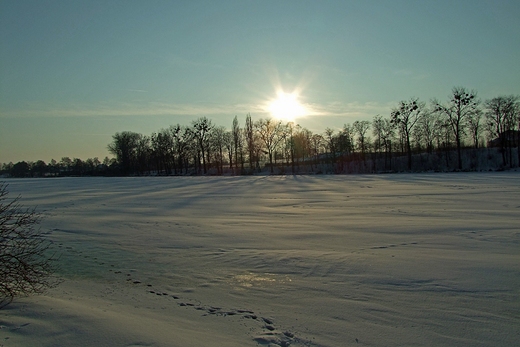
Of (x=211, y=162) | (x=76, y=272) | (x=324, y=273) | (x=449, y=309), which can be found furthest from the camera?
(x=211, y=162)

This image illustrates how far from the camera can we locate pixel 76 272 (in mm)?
6676

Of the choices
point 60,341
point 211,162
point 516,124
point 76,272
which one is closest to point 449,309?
point 60,341

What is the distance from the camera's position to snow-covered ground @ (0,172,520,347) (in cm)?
399

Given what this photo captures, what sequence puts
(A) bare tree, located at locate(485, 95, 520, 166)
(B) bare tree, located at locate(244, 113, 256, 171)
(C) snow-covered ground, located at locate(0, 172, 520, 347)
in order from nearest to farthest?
(C) snow-covered ground, located at locate(0, 172, 520, 347) < (A) bare tree, located at locate(485, 95, 520, 166) < (B) bare tree, located at locate(244, 113, 256, 171)

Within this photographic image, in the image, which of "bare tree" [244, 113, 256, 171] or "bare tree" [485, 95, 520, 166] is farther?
"bare tree" [244, 113, 256, 171]

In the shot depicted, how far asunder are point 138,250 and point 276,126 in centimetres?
6188

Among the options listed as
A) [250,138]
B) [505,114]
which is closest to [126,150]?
A: [250,138]

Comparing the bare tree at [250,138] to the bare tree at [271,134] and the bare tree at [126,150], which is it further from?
the bare tree at [126,150]

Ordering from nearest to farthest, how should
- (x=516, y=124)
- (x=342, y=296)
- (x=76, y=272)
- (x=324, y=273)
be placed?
(x=342, y=296)
(x=324, y=273)
(x=76, y=272)
(x=516, y=124)

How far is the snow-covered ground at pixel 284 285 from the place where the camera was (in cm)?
399

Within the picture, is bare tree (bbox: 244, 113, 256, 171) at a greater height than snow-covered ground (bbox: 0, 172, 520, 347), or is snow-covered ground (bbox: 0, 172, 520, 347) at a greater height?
bare tree (bbox: 244, 113, 256, 171)

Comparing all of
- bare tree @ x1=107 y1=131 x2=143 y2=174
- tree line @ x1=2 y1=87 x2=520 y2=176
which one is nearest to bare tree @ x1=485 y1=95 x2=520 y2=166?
tree line @ x1=2 y1=87 x2=520 y2=176

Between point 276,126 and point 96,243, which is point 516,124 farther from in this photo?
point 96,243

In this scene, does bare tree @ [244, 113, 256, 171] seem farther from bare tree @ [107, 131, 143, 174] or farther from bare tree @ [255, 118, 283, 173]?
bare tree @ [107, 131, 143, 174]
